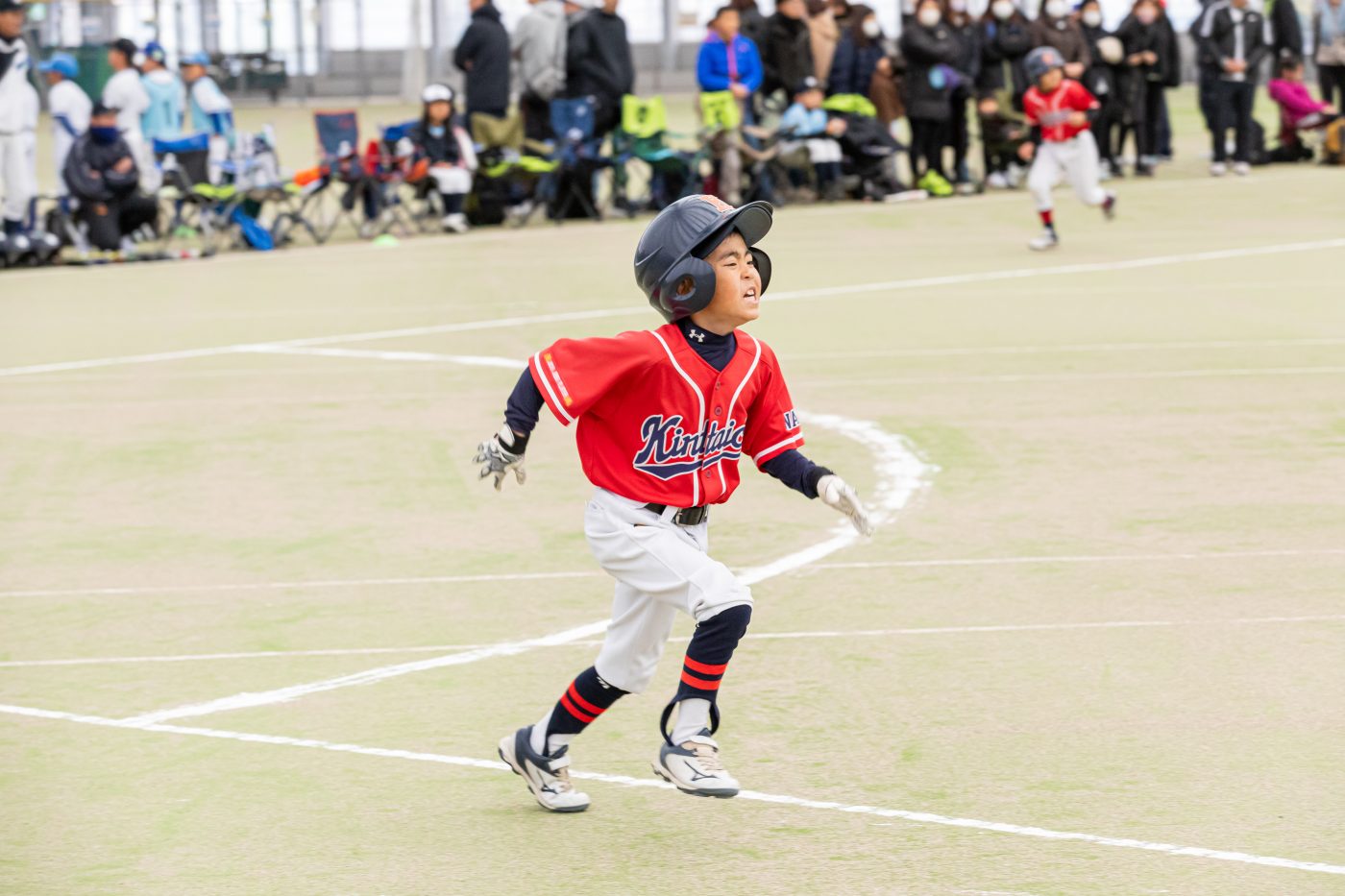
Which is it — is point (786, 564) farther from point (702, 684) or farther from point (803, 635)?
point (702, 684)

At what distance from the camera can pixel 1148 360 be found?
13.2 m

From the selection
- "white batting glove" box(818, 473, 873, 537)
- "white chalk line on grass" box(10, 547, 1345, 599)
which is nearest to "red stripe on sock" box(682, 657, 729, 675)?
"white batting glove" box(818, 473, 873, 537)

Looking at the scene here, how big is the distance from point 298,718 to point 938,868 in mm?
2317

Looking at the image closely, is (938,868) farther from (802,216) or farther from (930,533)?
(802,216)

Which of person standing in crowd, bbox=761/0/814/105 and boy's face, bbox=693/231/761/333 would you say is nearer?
boy's face, bbox=693/231/761/333

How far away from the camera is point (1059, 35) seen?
80.0 ft

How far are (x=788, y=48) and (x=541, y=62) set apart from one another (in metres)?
3.00

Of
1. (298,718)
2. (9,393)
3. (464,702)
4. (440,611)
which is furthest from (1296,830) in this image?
(9,393)

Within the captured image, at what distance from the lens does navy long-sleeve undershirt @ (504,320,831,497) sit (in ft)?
Result: 16.7

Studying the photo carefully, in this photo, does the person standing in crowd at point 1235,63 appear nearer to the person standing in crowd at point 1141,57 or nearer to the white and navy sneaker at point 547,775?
the person standing in crowd at point 1141,57

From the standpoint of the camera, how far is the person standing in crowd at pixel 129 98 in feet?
72.8

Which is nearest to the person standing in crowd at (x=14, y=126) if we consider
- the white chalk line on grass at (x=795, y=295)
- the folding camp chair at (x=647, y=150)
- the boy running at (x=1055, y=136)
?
the folding camp chair at (x=647, y=150)

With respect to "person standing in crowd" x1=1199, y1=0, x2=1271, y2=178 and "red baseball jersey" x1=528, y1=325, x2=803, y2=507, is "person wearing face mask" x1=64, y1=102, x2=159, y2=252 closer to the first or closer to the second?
"person standing in crowd" x1=1199, y1=0, x2=1271, y2=178

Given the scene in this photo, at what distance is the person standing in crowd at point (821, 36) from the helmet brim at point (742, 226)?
19228 mm
